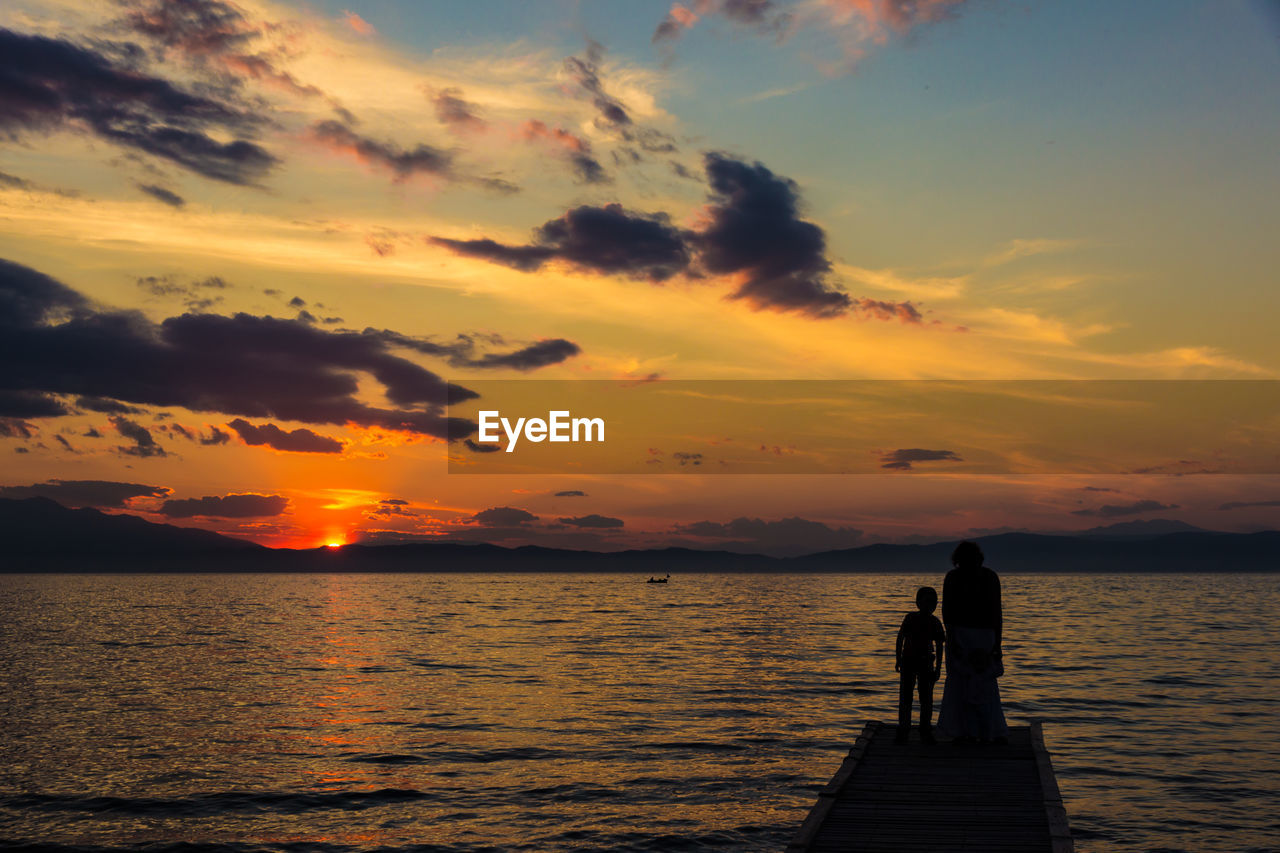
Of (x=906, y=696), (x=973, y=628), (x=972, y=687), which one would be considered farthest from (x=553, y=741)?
(x=973, y=628)

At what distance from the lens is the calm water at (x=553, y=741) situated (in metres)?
20.3

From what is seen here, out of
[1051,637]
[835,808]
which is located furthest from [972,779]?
[1051,637]

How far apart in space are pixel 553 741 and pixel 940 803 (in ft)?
54.5

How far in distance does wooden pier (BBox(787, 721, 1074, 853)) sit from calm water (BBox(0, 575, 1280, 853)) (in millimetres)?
3457

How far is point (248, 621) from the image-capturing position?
10312 centimetres

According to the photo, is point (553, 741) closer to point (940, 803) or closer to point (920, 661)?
point (920, 661)

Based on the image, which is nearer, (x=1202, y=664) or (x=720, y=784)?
(x=720, y=784)

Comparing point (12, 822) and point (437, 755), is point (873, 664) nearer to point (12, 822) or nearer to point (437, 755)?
point (437, 755)

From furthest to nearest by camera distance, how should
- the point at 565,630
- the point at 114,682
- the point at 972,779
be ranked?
1. the point at 565,630
2. the point at 114,682
3. the point at 972,779

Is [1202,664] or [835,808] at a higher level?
[835,808]

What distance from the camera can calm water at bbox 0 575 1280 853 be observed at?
66.7 ft

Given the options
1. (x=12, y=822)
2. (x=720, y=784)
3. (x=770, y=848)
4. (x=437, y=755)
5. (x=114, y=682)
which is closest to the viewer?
(x=770, y=848)

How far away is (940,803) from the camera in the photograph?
46.9 feet

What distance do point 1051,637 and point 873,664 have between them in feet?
83.7
